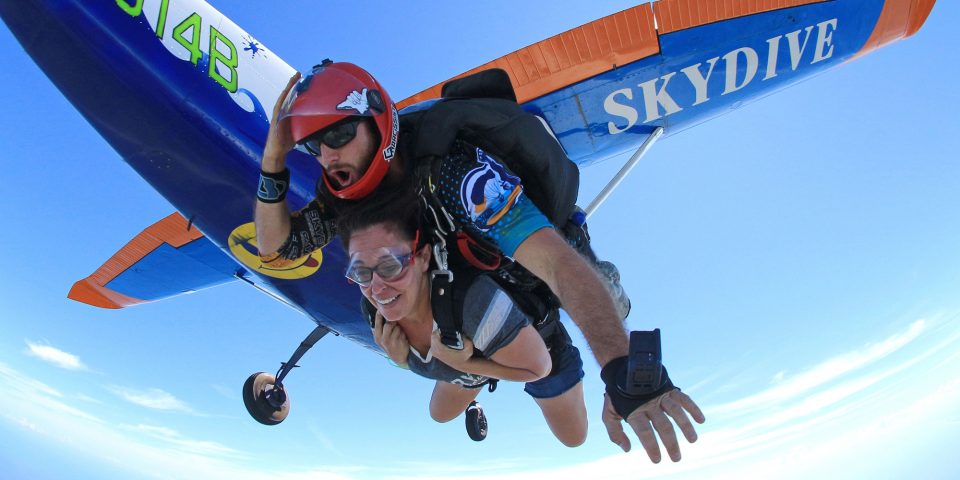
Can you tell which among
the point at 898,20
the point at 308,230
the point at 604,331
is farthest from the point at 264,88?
the point at 898,20

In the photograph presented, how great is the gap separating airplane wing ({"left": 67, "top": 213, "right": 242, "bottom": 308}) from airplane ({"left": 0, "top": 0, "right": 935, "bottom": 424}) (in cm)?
2

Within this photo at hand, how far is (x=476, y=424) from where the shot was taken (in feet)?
22.8

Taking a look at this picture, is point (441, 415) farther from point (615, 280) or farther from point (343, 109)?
point (343, 109)

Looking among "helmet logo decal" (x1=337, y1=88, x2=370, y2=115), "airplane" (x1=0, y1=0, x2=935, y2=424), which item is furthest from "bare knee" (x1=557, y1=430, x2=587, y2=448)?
"helmet logo decal" (x1=337, y1=88, x2=370, y2=115)

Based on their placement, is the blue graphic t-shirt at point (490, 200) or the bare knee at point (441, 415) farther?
the bare knee at point (441, 415)

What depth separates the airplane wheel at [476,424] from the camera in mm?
6945

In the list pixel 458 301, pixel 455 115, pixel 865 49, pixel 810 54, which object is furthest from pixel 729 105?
pixel 458 301

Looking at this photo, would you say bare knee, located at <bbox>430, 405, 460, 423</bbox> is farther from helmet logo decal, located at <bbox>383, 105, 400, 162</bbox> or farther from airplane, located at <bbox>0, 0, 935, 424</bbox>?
helmet logo decal, located at <bbox>383, 105, 400, 162</bbox>

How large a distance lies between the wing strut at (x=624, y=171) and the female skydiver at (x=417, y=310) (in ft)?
8.03

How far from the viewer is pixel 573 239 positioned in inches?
136

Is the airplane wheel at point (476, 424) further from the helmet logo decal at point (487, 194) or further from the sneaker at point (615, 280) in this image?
the helmet logo decal at point (487, 194)

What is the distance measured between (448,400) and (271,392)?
2.65 metres

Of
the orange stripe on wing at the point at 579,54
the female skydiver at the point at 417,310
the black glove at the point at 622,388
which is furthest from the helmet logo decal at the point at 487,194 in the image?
the orange stripe on wing at the point at 579,54

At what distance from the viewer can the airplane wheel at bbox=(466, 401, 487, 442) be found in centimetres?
695
